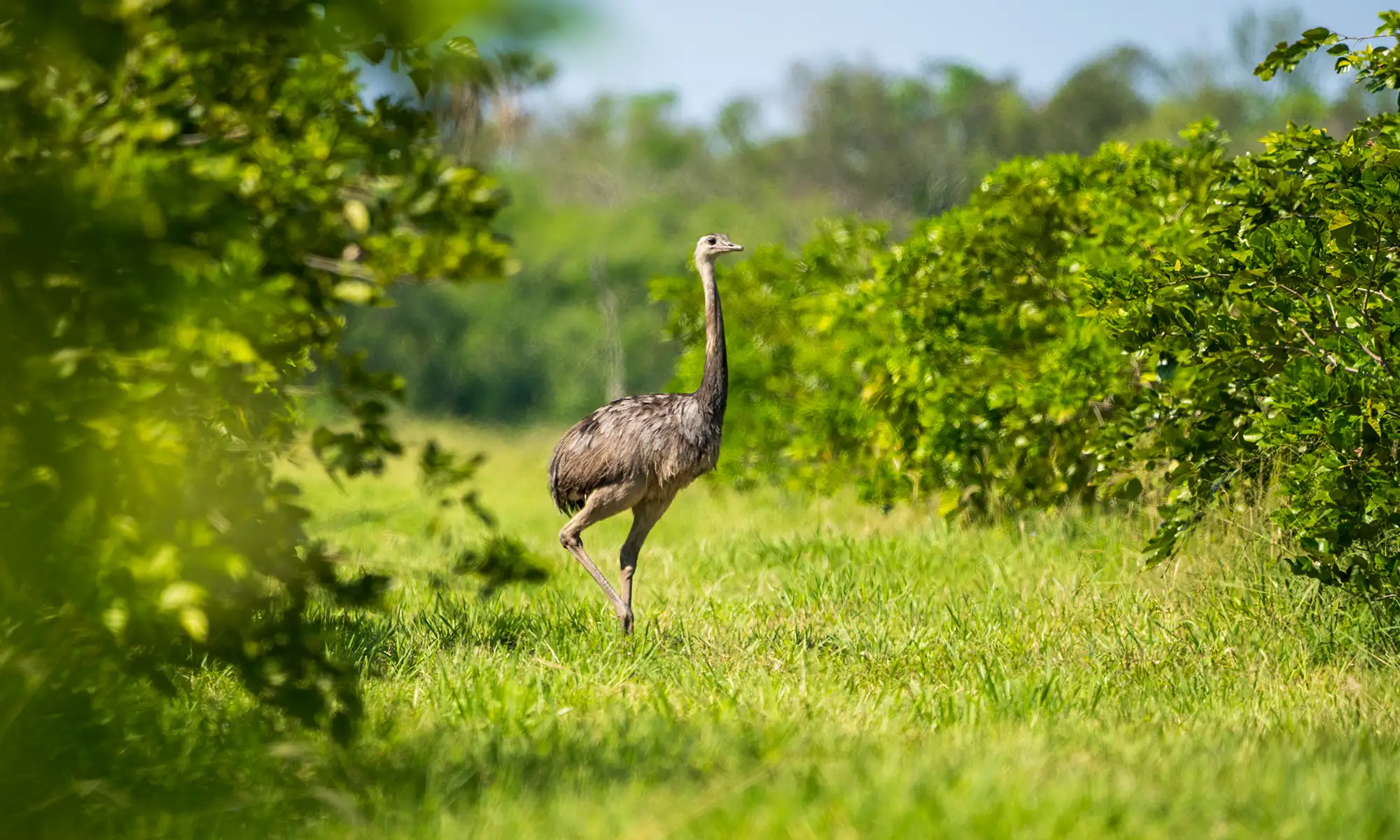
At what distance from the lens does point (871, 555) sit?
8602mm

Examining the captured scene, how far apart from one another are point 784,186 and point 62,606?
44.9 metres

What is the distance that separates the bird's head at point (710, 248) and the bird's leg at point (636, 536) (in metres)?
1.46

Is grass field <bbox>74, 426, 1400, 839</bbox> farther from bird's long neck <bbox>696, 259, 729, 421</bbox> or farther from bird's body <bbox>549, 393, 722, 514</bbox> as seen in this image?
bird's long neck <bbox>696, 259, 729, 421</bbox>

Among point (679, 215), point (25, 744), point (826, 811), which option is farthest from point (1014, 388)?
point (679, 215)

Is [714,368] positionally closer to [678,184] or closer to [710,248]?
[710,248]

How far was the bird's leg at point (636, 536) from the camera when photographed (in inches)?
294

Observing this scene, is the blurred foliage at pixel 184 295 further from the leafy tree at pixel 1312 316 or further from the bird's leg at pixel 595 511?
the leafy tree at pixel 1312 316

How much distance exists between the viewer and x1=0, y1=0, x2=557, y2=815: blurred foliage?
345 centimetres

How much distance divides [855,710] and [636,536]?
9.49 ft

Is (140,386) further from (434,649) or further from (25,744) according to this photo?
(434,649)

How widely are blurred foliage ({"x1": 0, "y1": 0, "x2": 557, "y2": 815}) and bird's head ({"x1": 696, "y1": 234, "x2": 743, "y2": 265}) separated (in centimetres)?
421

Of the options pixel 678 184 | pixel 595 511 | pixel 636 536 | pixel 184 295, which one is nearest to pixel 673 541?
pixel 636 536

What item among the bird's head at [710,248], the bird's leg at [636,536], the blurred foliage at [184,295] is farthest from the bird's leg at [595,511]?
the blurred foliage at [184,295]

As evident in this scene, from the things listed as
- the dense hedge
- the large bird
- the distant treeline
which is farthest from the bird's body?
the distant treeline
